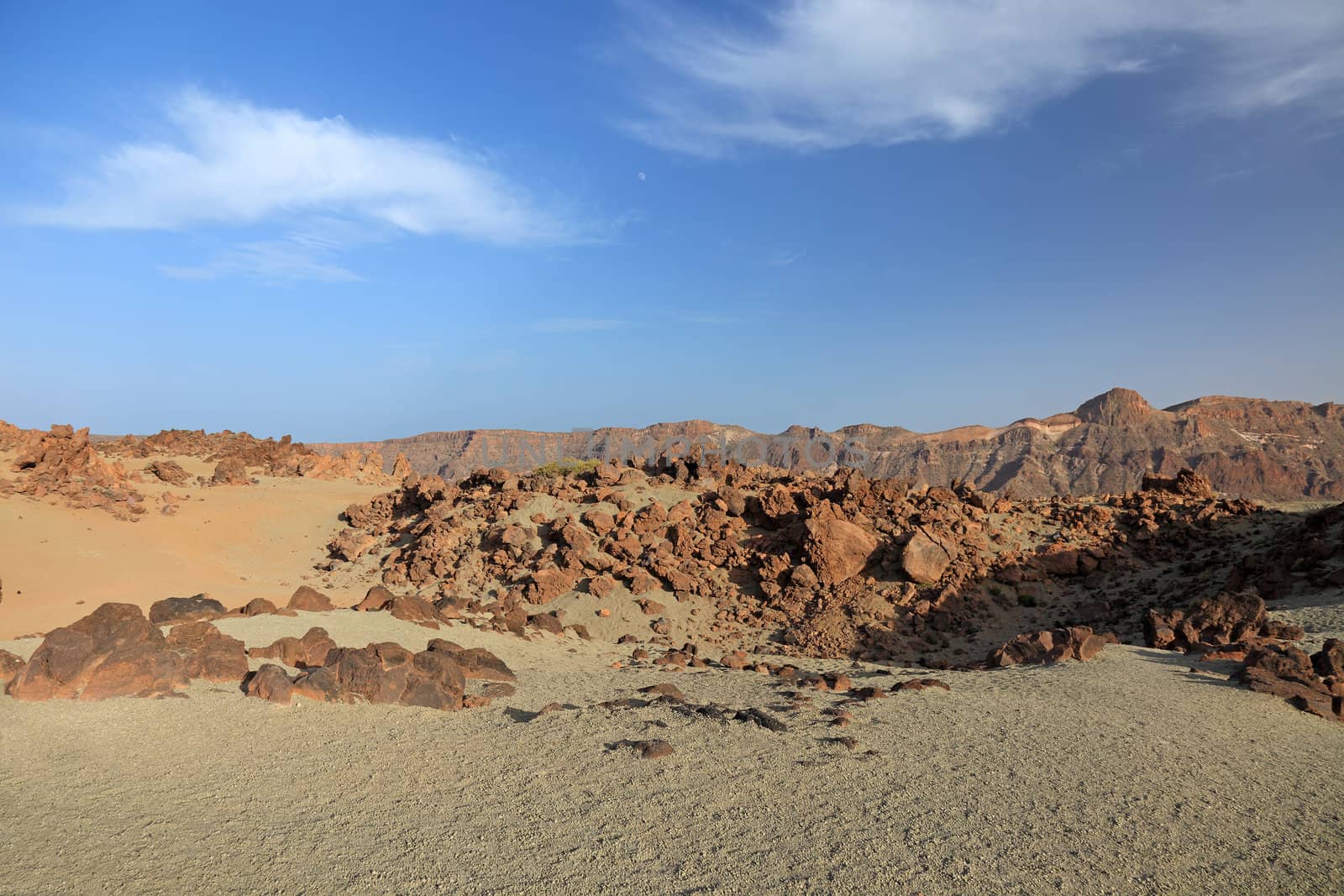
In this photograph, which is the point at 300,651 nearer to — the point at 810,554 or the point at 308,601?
the point at 308,601

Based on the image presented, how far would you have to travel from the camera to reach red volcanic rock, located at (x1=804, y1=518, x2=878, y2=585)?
18.8 metres

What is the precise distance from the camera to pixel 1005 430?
7600 cm

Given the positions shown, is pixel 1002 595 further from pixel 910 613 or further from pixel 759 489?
pixel 759 489

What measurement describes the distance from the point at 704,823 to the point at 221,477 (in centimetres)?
3051

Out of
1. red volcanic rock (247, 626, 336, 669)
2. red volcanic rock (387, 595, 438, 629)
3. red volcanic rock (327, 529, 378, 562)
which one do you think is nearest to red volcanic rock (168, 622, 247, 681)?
red volcanic rock (247, 626, 336, 669)

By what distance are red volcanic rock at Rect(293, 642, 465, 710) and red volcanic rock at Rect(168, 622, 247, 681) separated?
135 centimetres

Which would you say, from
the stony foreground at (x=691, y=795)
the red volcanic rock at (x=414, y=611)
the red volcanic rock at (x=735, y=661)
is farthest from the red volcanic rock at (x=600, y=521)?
the stony foreground at (x=691, y=795)

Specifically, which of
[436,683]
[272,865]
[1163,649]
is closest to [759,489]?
[1163,649]

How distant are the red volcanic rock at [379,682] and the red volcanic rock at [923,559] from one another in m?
11.6

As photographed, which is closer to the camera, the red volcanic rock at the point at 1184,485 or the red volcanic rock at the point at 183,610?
the red volcanic rock at the point at 183,610

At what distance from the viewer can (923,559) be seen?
1827 centimetres

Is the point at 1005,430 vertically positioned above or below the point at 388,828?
above

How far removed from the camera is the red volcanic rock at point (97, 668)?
9484mm

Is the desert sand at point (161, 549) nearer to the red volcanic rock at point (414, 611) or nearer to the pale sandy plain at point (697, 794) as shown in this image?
the red volcanic rock at point (414, 611)
